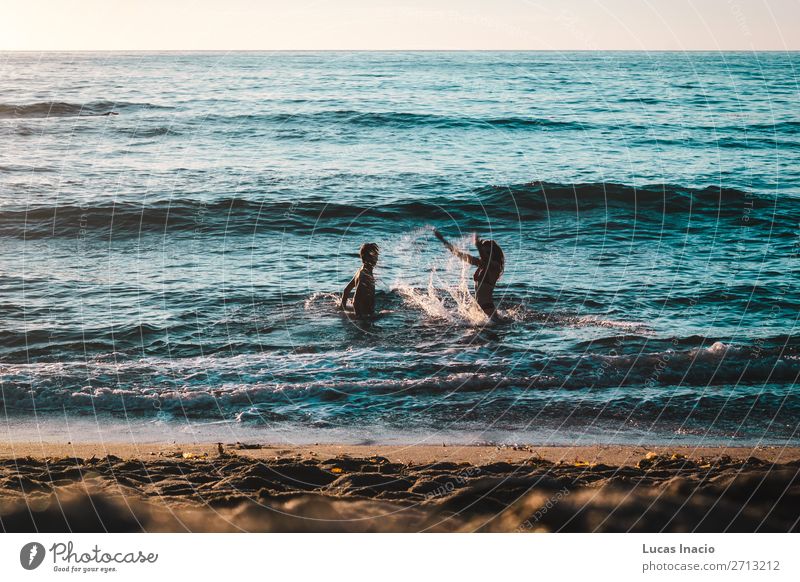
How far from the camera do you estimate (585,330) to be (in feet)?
39.2

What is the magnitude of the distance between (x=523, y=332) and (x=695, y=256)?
628 cm

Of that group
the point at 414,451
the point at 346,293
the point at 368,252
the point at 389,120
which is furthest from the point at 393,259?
the point at 389,120

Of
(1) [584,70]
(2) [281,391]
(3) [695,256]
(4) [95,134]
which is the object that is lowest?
(2) [281,391]

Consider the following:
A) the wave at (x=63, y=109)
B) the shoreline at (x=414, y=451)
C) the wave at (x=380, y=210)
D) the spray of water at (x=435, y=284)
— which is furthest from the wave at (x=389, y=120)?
the shoreline at (x=414, y=451)

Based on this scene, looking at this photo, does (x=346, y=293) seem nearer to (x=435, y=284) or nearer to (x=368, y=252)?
(x=368, y=252)

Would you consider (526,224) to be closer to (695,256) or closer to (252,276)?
(695,256)

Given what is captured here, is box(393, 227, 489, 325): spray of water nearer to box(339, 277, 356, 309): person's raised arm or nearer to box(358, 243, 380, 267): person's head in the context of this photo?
box(339, 277, 356, 309): person's raised arm

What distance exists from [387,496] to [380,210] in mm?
12975

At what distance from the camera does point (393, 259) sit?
16.0m

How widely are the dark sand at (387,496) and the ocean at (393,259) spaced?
1.21m

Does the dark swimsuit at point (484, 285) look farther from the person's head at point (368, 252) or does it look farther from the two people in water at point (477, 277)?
the person's head at point (368, 252)

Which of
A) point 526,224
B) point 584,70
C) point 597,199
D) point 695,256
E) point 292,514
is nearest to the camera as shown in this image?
point 292,514

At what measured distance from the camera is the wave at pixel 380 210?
59.5 feet

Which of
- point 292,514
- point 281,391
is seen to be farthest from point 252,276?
point 292,514
